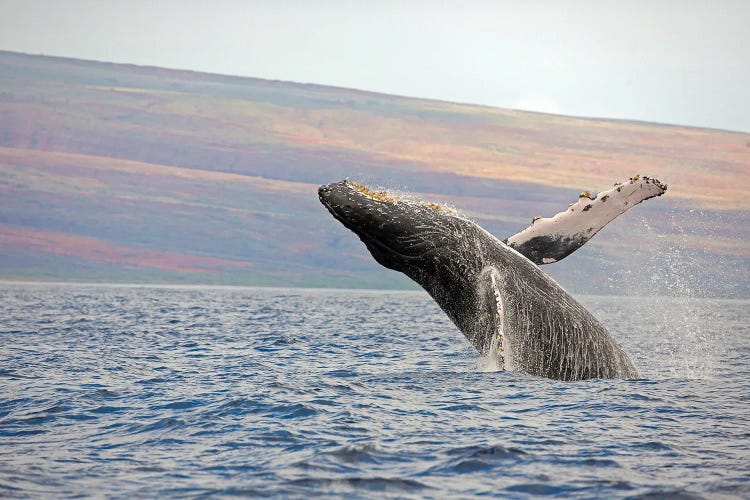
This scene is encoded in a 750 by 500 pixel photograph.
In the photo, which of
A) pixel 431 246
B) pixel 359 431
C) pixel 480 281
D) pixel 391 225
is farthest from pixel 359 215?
pixel 359 431

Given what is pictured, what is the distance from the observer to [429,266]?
13.1m

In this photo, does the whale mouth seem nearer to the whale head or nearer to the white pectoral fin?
the whale head

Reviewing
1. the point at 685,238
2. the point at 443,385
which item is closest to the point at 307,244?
the point at 685,238

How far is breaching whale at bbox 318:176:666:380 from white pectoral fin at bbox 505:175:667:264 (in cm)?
51

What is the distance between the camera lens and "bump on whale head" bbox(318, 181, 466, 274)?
42.9 feet

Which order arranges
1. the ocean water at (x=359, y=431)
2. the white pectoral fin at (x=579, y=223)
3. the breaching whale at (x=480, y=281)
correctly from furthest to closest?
1. the white pectoral fin at (x=579, y=223)
2. the breaching whale at (x=480, y=281)
3. the ocean water at (x=359, y=431)

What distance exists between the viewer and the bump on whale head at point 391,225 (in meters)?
13.1

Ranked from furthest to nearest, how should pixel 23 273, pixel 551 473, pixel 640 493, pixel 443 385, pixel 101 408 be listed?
pixel 23 273
pixel 443 385
pixel 101 408
pixel 551 473
pixel 640 493

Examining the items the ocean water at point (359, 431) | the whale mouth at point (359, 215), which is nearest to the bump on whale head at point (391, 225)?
the whale mouth at point (359, 215)

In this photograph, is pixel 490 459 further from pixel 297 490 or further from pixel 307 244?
pixel 307 244

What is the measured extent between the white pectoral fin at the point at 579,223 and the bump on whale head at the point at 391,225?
1343 millimetres

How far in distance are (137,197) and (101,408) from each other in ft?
579

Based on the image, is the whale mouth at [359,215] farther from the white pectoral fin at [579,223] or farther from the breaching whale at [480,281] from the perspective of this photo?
the white pectoral fin at [579,223]

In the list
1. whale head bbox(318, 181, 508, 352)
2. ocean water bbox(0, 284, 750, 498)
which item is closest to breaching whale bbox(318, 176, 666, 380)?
whale head bbox(318, 181, 508, 352)
